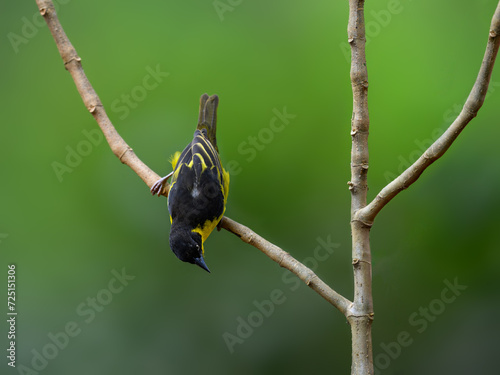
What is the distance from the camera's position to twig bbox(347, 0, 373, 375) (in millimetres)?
1747

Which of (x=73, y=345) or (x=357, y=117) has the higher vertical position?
(x=357, y=117)

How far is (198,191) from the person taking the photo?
303 centimetres

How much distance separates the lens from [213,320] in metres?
3.47

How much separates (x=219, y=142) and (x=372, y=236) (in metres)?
1.10

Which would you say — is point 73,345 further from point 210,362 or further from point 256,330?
point 256,330

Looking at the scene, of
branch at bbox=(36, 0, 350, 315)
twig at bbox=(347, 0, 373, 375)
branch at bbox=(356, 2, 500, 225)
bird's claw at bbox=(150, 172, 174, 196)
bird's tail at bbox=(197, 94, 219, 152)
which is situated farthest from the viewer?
bird's tail at bbox=(197, 94, 219, 152)

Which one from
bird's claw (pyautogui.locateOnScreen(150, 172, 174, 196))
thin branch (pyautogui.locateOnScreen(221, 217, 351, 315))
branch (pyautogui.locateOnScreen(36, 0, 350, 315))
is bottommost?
thin branch (pyautogui.locateOnScreen(221, 217, 351, 315))

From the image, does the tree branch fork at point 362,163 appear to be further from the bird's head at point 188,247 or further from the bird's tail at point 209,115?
the bird's tail at point 209,115

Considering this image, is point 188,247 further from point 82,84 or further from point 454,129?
point 454,129

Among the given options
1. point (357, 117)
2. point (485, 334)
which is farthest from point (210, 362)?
point (357, 117)

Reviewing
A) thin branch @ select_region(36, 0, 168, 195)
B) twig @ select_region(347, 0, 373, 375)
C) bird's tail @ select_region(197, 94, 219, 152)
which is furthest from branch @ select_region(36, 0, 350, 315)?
bird's tail @ select_region(197, 94, 219, 152)

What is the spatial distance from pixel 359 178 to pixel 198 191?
1.36 metres

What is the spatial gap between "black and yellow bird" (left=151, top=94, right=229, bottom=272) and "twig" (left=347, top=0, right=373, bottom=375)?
3.82ft

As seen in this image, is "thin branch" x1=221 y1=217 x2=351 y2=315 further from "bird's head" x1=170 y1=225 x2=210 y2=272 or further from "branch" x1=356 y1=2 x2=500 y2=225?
"bird's head" x1=170 y1=225 x2=210 y2=272
